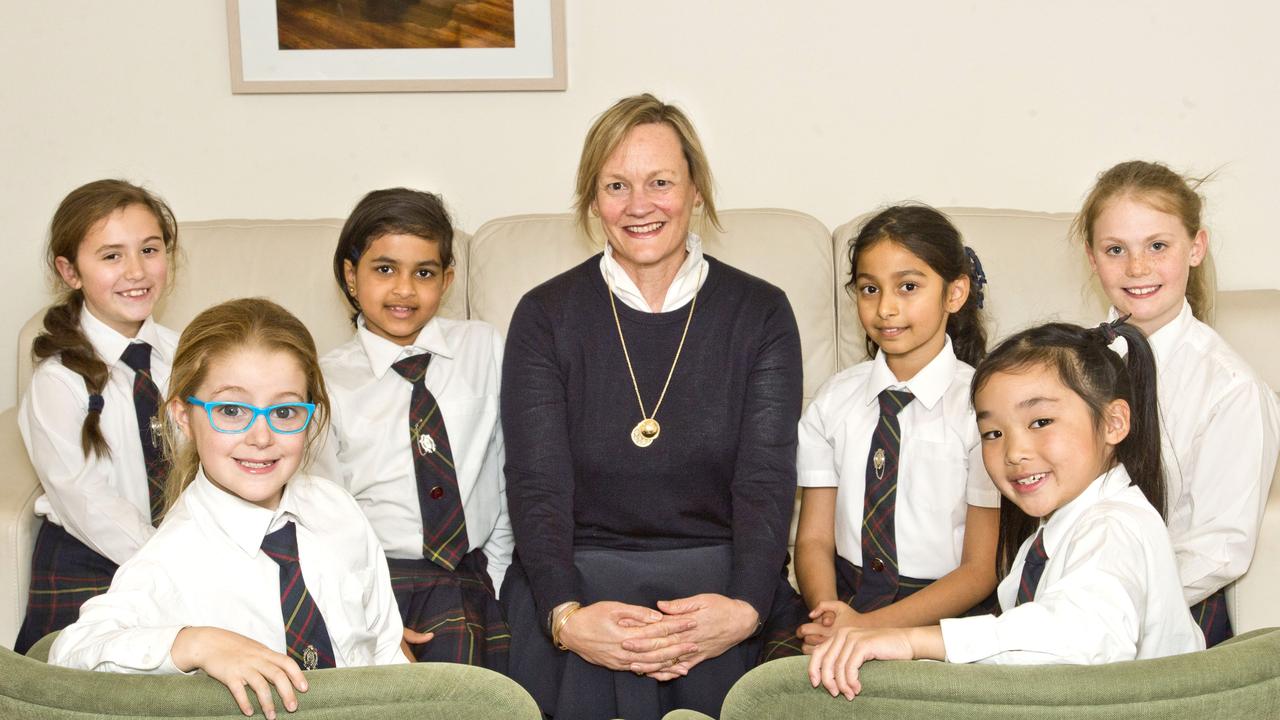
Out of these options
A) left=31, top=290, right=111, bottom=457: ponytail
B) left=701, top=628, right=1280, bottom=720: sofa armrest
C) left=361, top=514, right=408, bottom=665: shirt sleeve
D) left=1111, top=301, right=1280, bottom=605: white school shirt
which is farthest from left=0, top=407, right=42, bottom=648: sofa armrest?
left=1111, top=301, right=1280, bottom=605: white school shirt

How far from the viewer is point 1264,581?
212 cm

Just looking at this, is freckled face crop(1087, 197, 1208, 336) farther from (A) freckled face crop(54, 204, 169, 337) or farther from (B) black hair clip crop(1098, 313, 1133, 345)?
(A) freckled face crop(54, 204, 169, 337)

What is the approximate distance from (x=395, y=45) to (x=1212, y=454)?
209 cm

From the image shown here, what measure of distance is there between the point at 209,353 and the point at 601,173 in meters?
0.84

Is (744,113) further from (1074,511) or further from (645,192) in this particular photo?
(1074,511)

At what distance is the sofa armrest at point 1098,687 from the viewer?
125 cm

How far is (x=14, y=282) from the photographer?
3164 mm

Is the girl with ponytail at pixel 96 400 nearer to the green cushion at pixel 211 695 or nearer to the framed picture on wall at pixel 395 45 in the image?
the framed picture on wall at pixel 395 45

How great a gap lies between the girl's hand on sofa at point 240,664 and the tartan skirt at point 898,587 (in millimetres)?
1242

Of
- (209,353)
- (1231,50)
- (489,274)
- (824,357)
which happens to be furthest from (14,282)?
(1231,50)

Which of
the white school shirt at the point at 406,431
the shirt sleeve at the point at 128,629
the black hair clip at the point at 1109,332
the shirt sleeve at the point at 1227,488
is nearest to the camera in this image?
the shirt sleeve at the point at 128,629

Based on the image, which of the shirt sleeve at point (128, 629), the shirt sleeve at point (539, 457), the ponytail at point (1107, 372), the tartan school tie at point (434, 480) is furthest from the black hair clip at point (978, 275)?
the shirt sleeve at point (128, 629)

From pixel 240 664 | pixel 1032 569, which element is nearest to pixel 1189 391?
pixel 1032 569

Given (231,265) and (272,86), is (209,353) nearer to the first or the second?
(231,265)
